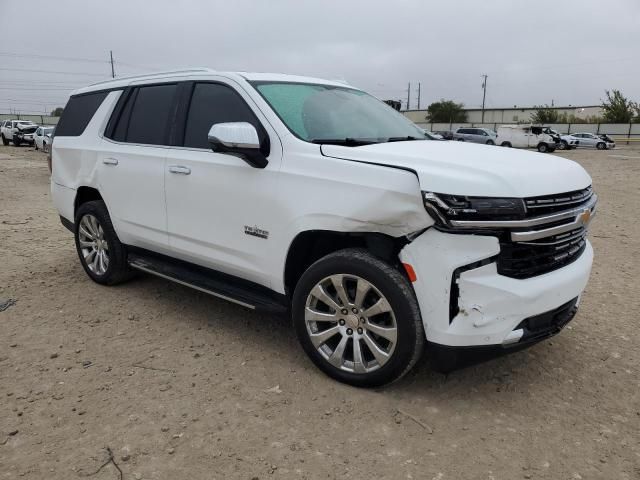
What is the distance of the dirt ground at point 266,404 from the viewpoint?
247 cm

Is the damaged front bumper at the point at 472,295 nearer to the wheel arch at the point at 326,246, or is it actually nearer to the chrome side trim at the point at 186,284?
the wheel arch at the point at 326,246

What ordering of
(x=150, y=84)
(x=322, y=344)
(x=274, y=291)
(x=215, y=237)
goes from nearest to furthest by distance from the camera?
(x=322, y=344)
(x=274, y=291)
(x=215, y=237)
(x=150, y=84)

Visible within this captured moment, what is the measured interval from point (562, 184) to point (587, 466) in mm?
1419

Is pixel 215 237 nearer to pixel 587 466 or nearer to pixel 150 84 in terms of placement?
pixel 150 84

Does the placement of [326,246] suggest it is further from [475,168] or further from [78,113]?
[78,113]

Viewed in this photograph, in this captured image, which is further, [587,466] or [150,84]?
[150,84]

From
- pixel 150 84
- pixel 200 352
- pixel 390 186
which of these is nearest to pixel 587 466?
pixel 390 186

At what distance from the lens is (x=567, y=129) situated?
55.6 meters

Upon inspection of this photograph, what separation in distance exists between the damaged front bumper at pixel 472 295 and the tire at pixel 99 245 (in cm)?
298

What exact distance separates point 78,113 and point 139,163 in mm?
1433

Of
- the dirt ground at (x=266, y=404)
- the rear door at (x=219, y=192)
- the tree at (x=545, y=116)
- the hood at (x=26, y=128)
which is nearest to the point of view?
the dirt ground at (x=266, y=404)

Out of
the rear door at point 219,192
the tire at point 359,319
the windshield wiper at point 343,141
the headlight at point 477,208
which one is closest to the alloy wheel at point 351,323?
the tire at point 359,319

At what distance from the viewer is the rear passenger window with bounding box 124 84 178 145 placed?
4.09m

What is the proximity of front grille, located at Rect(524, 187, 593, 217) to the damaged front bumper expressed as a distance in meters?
0.26
